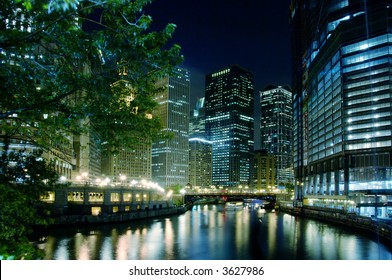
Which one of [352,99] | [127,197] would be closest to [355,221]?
[127,197]

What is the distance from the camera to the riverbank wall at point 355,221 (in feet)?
175

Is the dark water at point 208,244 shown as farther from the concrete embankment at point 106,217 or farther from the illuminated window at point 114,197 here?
the illuminated window at point 114,197

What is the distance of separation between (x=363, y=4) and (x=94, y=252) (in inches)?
4901

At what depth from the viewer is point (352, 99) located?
388ft

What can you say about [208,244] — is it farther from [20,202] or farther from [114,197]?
[114,197]

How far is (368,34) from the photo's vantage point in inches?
4663

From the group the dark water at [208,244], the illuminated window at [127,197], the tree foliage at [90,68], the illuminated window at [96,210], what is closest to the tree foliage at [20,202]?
the tree foliage at [90,68]

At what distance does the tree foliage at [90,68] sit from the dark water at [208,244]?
2827 centimetres

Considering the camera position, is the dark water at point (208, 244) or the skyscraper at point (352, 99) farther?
the skyscraper at point (352, 99)

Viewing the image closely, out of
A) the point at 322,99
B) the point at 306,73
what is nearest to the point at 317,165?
the point at 322,99

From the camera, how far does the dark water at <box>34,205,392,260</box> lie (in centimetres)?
4350

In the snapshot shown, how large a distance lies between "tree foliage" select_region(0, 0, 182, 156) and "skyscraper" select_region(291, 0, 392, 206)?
113225mm

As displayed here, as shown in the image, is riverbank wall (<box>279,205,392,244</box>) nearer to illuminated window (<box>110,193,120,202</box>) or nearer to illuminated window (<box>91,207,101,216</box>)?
illuminated window (<box>110,193,120,202</box>)
